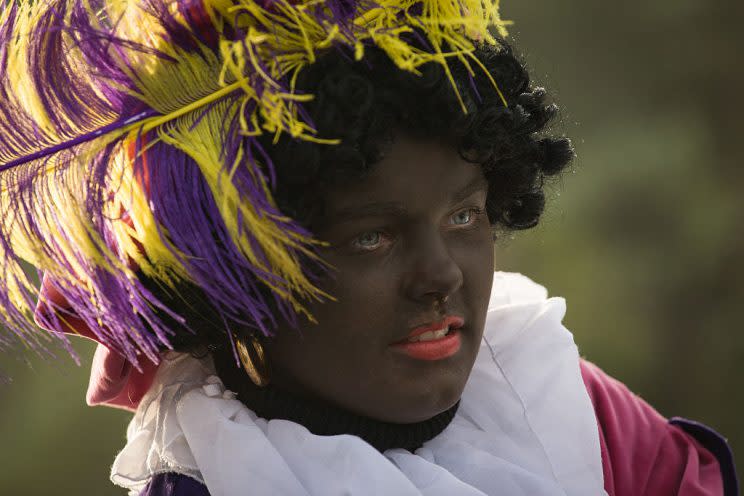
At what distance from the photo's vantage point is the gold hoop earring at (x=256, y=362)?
113 centimetres

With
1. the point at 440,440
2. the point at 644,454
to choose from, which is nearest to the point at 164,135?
the point at 440,440

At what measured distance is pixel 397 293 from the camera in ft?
3.43

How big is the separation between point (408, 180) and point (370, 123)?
8 centimetres

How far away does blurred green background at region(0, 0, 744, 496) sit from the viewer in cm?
287

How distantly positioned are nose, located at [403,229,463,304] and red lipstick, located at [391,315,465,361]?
0.05 meters

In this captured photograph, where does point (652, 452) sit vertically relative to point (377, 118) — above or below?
below

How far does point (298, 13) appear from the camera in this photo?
0.98 metres

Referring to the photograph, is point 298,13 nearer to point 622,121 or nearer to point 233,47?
A: point 233,47

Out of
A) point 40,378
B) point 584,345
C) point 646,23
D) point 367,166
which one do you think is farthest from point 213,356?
point 646,23

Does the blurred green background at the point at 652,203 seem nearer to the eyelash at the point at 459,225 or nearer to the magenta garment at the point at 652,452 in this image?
the magenta garment at the point at 652,452

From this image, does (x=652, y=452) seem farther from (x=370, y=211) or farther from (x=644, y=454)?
(x=370, y=211)

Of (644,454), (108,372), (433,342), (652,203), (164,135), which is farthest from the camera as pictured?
(652,203)

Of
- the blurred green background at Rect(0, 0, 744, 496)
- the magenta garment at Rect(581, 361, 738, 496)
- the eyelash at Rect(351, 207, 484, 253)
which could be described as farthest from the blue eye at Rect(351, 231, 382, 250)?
the blurred green background at Rect(0, 0, 744, 496)

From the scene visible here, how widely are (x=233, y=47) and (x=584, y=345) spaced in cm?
223
